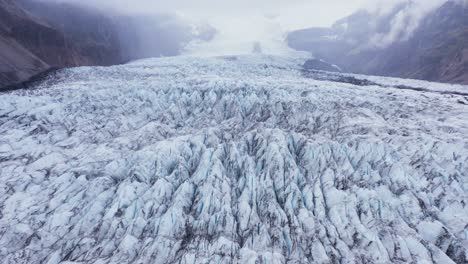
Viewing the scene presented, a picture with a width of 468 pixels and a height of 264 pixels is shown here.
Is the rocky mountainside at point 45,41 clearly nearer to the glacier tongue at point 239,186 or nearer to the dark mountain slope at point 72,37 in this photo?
the dark mountain slope at point 72,37

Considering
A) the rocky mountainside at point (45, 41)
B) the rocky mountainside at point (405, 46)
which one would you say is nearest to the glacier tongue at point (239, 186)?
the rocky mountainside at point (45, 41)

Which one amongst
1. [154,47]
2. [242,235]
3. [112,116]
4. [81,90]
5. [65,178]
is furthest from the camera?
[154,47]

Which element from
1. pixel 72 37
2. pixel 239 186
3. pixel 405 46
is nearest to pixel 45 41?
pixel 72 37

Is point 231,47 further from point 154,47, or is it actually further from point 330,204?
point 330,204

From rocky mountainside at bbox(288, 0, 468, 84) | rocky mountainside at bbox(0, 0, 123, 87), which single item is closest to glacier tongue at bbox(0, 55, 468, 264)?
rocky mountainside at bbox(0, 0, 123, 87)

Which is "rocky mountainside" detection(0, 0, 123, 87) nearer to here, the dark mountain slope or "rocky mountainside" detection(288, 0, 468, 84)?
the dark mountain slope

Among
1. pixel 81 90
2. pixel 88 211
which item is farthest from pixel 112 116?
pixel 88 211
